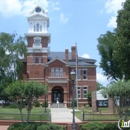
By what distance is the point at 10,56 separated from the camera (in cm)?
4925

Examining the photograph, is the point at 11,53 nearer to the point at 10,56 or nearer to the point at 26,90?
the point at 10,56

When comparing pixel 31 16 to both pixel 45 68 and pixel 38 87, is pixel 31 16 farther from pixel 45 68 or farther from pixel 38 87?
pixel 38 87

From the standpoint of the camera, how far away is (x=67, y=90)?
53406 mm

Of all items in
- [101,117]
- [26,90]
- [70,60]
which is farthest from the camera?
[70,60]

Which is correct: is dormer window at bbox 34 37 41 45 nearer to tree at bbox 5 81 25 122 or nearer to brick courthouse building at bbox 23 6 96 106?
brick courthouse building at bbox 23 6 96 106

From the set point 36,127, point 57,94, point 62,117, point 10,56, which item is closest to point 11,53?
point 10,56

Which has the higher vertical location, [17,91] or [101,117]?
[17,91]

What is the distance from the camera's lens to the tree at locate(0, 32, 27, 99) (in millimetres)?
48456

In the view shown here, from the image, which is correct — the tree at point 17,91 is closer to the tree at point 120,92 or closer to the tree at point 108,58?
the tree at point 120,92

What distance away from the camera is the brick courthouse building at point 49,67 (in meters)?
53.4

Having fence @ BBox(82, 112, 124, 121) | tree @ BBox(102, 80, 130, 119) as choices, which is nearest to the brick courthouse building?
fence @ BBox(82, 112, 124, 121)

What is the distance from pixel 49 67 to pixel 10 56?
8605mm

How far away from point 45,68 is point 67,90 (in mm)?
6389

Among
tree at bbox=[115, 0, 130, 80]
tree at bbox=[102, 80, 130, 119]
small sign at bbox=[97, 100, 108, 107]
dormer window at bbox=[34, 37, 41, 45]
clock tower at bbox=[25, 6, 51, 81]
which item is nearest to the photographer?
tree at bbox=[102, 80, 130, 119]
